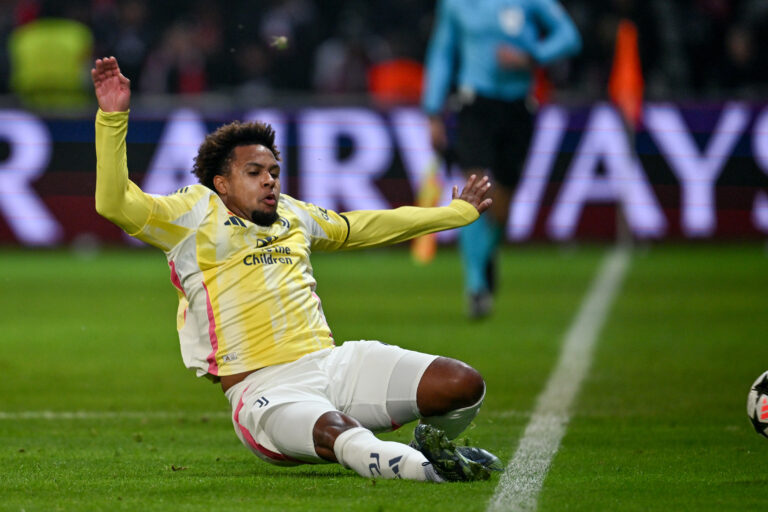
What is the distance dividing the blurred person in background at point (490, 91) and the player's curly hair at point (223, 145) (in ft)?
16.1

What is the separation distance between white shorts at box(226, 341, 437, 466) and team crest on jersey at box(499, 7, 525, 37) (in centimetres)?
554

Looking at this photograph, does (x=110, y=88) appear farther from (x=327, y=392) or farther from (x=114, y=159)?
(x=327, y=392)

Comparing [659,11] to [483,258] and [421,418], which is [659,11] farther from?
[421,418]

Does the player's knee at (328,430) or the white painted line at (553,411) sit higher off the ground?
the player's knee at (328,430)

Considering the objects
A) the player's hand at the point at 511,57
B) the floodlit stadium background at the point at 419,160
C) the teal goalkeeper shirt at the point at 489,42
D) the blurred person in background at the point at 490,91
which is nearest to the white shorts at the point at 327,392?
the blurred person in background at the point at 490,91

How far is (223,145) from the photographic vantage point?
5133 mm

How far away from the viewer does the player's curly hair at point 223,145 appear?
5.13 metres

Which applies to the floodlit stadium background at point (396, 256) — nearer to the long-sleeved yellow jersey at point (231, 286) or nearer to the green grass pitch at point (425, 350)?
the green grass pitch at point (425, 350)

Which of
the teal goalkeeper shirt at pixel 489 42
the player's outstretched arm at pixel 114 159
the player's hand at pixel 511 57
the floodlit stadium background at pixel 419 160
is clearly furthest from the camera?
the floodlit stadium background at pixel 419 160

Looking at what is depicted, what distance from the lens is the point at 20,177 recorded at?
14.6 m

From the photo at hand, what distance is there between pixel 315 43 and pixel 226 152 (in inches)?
512

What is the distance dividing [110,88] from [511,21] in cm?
592

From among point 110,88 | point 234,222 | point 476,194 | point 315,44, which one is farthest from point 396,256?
point 110,88

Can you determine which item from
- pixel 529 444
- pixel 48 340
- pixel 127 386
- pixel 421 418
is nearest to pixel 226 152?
pixel 421 418
